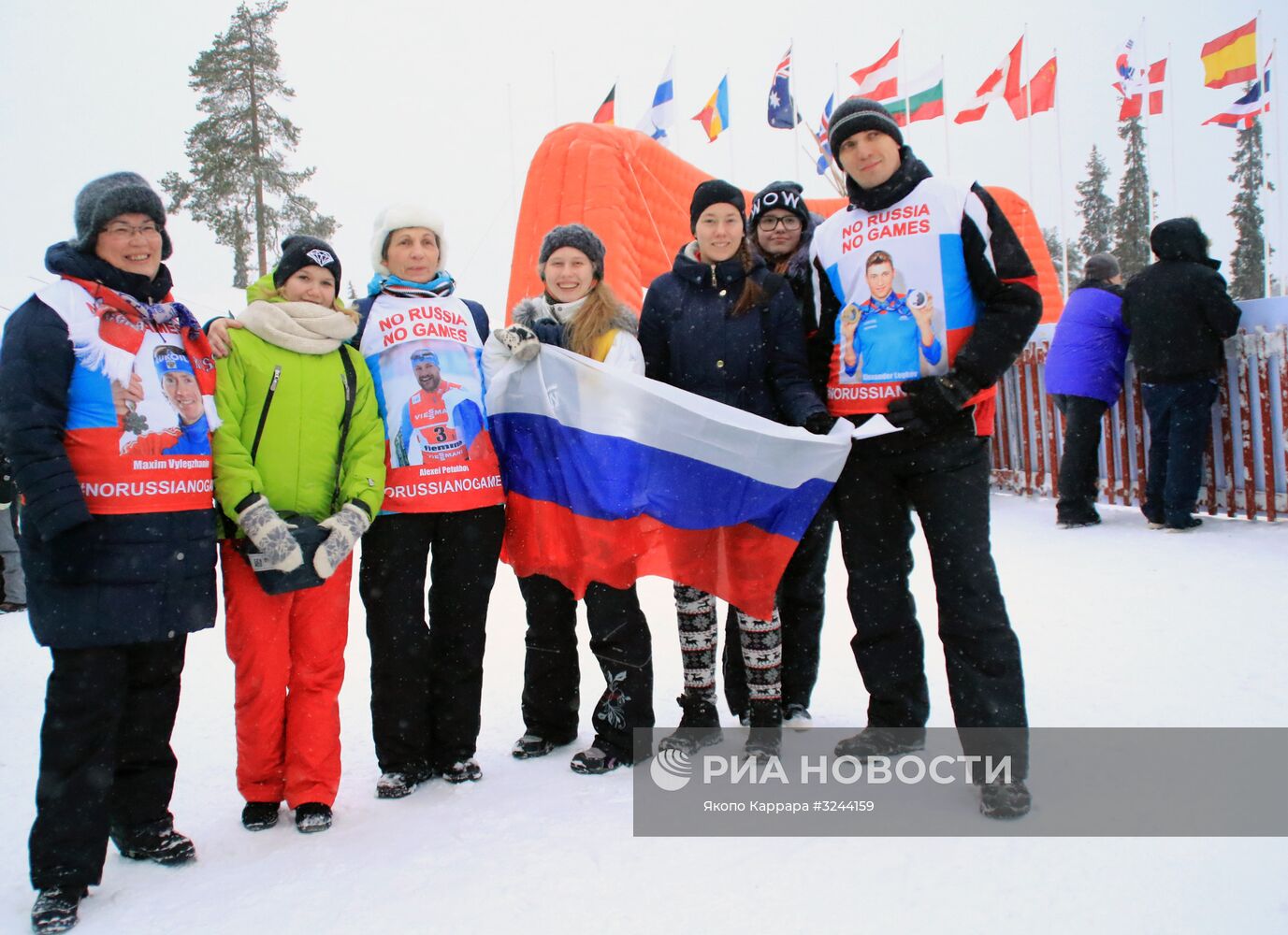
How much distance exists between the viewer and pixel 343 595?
3.08m

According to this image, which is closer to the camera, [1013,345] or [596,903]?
[596,903]

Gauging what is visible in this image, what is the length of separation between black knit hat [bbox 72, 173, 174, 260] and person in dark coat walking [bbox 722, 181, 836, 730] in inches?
79.1

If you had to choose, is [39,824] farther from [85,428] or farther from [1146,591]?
[1146,591]

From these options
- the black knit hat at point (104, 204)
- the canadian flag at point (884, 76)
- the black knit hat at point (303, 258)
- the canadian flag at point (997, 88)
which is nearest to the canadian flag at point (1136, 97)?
the canadian flag at point (997, 88)

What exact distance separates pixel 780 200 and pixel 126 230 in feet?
7.85

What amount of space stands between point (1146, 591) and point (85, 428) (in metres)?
5.18

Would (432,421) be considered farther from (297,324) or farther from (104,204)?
(104,204)

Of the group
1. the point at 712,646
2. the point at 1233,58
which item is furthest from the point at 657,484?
the point at 1233,58

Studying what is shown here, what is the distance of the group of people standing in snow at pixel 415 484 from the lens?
8.23 ft

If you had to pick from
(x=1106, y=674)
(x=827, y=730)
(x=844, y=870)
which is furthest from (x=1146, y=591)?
(x=844, y=870)

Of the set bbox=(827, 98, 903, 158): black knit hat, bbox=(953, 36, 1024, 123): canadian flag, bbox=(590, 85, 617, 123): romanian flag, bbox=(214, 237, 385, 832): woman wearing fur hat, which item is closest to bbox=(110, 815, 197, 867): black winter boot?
bbox=(214, 237, 385, 832): woman wearing fur hat

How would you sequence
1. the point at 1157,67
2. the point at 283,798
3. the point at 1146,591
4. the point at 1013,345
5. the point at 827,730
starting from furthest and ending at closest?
the point at 1157,67 < the point at 1146,591 < the point at 827,730 < the point at 283,798 < the point at 1013,345

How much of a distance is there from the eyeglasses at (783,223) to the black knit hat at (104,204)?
2.25m

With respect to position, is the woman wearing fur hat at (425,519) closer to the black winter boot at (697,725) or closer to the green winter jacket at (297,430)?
the green winter jacket at (297,430)
